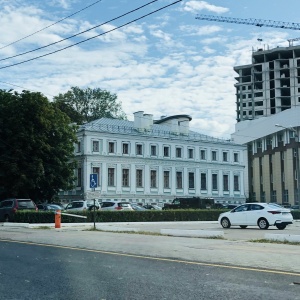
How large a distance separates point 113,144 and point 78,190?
7.74m

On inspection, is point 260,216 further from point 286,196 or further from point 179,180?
point 286,196

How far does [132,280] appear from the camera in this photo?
9234 mm

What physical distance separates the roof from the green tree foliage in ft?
50.5

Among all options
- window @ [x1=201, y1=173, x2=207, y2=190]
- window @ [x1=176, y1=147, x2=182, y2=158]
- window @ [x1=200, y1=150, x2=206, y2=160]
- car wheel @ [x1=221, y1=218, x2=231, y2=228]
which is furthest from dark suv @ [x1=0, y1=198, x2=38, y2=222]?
window @ [x1=200, y1=150, x2=206, y2=160]

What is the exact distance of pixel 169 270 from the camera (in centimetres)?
1077

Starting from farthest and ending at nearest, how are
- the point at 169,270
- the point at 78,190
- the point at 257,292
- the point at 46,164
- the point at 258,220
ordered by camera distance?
the point at 78,190
the point at 46,164
the point at 258,220
the point at 169,270
the point at 257,292

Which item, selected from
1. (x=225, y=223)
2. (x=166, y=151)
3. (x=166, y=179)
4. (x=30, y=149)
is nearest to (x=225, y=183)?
(x=166, y=179)

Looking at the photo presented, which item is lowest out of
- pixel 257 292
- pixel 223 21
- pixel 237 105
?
pixel 257 292

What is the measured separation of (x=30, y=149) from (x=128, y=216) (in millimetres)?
15302

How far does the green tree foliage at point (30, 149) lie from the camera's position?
153ft

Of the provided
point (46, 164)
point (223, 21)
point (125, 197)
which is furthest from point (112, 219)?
point (223, 21)

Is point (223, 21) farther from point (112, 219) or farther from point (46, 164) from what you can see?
point (112, 219)

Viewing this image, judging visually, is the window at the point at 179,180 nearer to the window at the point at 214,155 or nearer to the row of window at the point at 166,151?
the row of window at the point at 166,151

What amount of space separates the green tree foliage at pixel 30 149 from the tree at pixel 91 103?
3129 centimetres
